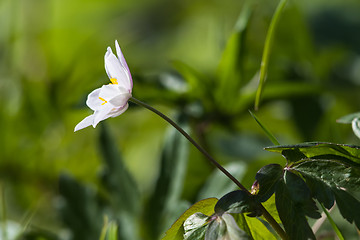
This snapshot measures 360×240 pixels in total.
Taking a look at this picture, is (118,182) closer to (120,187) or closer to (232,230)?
(120,187)

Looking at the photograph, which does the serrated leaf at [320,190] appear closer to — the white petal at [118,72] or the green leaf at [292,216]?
the green leaf at [292,216]

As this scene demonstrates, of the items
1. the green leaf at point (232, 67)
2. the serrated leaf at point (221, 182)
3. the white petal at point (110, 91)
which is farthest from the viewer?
the green leaf at point (232, 67)

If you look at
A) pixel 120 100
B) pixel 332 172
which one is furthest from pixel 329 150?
pixel 120 100

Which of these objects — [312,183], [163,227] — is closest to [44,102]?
[163,227]

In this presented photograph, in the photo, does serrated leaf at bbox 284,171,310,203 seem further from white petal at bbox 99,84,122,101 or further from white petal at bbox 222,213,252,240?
white petal at bbox 99,84,122,101

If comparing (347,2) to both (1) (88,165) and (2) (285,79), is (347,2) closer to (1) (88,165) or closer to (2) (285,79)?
(2) (285,79)

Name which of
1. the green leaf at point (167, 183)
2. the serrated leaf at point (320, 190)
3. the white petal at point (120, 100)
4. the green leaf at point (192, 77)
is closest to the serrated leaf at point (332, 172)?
the serrated leaf at point (320, 190)
